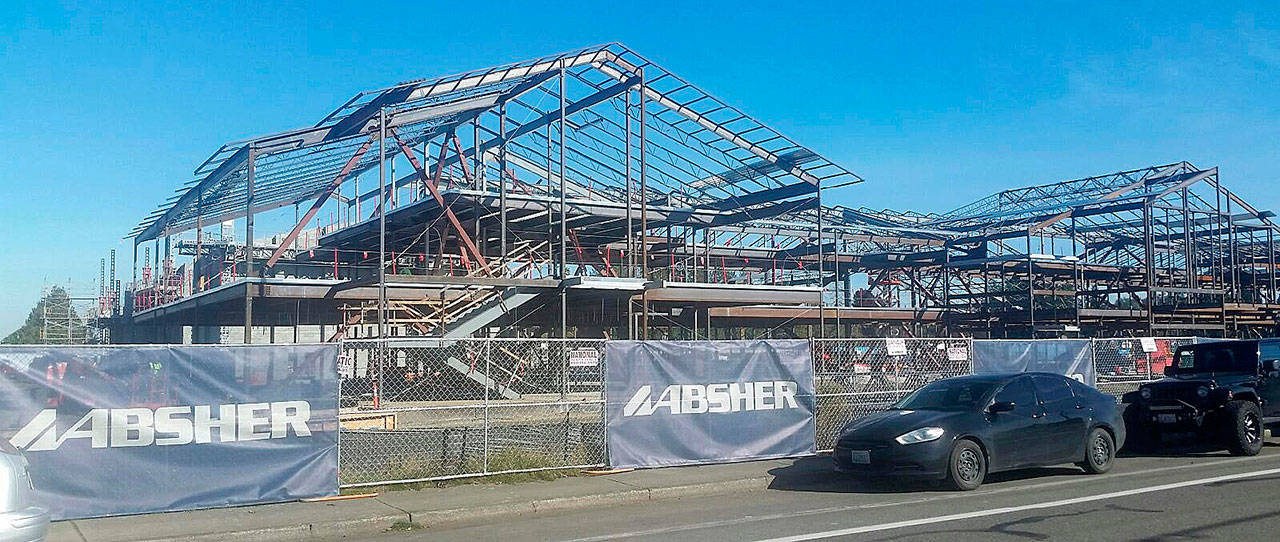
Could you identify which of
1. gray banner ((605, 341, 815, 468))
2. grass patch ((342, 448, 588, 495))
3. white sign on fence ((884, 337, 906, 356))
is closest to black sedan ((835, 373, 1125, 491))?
gray banner ((605, 341, 815, 468))

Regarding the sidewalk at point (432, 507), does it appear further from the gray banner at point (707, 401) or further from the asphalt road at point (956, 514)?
the gray banner at point (707, 401)

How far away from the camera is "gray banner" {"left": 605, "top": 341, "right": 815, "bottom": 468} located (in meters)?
14.0

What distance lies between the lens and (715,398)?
48.2 ft

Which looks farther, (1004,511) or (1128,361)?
(1128,361)

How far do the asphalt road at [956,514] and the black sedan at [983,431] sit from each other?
316 millimetres

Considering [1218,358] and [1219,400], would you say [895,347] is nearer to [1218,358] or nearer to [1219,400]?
[1219,400]

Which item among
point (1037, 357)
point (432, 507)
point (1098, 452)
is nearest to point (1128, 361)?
point (1037, 357)

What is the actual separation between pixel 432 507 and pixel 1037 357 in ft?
36.9

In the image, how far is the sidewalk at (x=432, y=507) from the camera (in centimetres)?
1037

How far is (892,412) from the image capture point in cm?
1381

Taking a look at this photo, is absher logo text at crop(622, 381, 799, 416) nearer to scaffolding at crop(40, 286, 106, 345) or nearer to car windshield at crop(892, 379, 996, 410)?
car windshield at crop(892, 379, 996, 410)

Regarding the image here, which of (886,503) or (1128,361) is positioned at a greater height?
(1128,361)

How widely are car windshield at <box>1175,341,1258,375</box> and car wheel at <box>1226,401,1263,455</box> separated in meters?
1.38

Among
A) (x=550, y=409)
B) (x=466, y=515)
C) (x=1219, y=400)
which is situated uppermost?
(x=1219, y=400)
